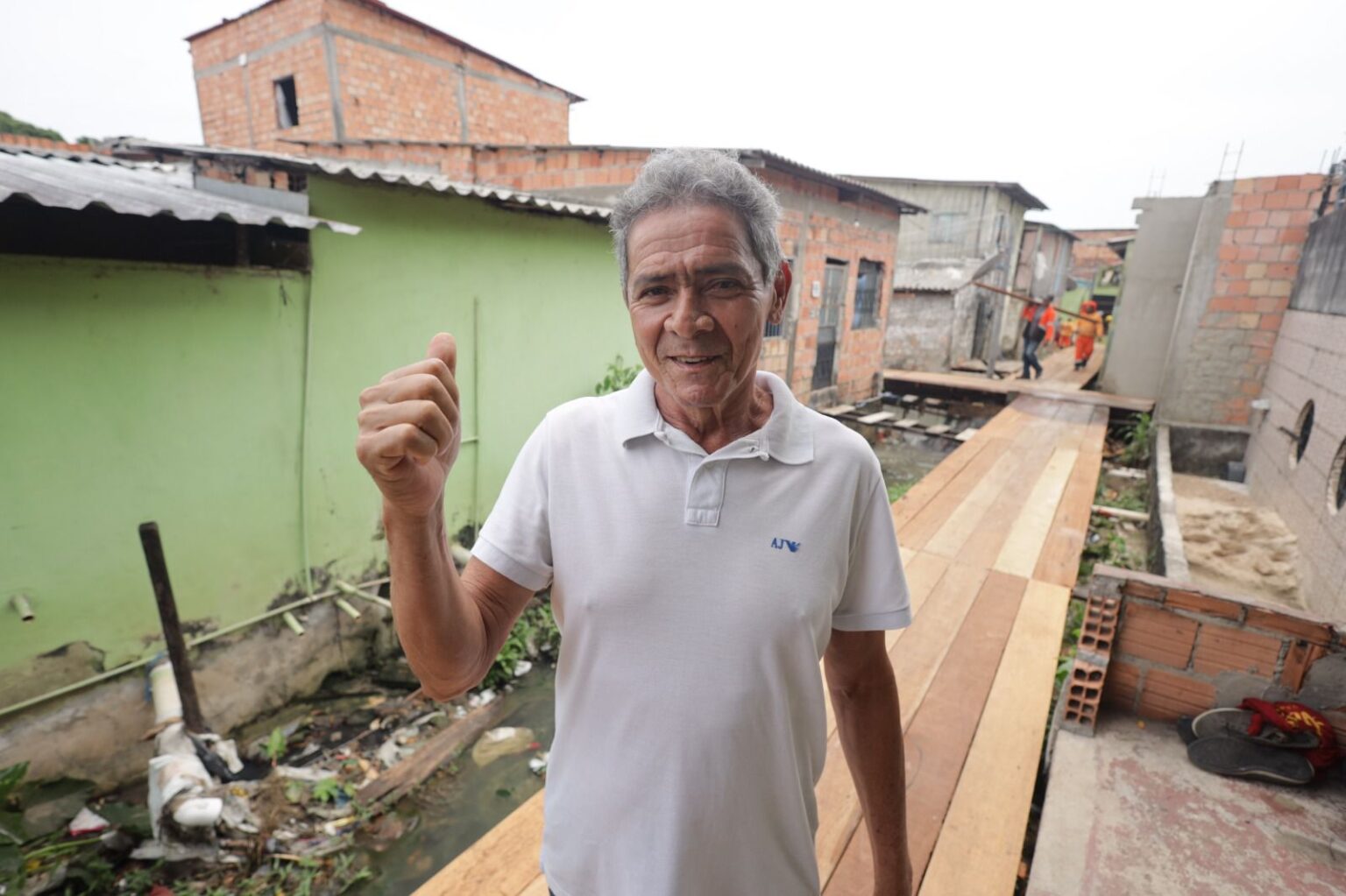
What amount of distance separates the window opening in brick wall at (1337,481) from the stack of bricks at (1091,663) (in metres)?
3.17

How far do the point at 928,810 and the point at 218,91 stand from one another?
53.3 feet

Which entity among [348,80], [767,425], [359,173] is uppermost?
[348,80]

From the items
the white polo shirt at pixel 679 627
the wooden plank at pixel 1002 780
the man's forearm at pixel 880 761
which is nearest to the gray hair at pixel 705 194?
the white polo shirt at pixel 679 627

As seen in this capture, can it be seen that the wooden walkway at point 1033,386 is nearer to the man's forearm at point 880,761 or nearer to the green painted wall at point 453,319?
the green painted wall at point 453,319

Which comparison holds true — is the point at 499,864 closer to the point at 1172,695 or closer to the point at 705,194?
the point at 705,194

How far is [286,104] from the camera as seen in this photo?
37.4 feet

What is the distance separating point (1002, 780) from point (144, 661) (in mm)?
4273

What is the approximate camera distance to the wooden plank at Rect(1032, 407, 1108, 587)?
13.1ft

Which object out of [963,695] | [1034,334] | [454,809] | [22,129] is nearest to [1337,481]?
[963,695]

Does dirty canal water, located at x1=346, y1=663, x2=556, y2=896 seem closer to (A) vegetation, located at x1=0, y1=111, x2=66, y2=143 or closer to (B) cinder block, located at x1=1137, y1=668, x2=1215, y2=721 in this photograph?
(B) cinder block, located at x1=1137, y1=668, x2=1215, y2=721

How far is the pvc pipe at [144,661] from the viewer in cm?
310

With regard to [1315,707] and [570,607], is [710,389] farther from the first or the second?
[1315,707]

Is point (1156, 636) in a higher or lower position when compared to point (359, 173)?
lower

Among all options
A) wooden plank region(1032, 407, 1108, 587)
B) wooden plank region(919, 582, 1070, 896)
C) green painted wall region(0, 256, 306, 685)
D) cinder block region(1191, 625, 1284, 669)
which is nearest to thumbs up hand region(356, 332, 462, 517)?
wooden plank region(919, 582, 1070, 896)
